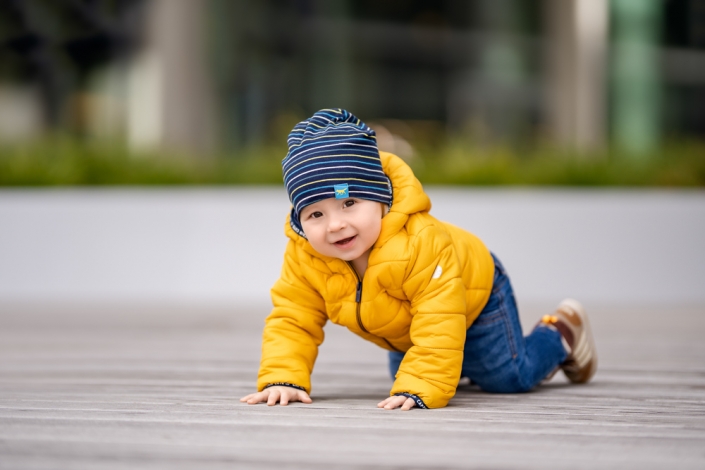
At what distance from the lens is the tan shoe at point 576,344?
2.55m

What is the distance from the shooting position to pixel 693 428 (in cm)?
174

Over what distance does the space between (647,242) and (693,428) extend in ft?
13.6

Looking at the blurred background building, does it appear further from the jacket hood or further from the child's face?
the child's face

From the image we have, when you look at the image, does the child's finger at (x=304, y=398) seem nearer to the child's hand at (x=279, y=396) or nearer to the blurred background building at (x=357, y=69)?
the child's hand at (x=279, y=396)

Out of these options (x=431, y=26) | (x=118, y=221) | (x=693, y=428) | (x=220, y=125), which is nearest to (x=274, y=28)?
(x=220, y=125)

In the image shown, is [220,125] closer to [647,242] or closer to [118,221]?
[118,221]

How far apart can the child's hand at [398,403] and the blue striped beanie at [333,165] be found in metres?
0.52

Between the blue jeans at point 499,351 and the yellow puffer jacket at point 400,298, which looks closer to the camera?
the yellow puffer jacket at point 400,298

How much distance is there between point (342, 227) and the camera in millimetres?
1970

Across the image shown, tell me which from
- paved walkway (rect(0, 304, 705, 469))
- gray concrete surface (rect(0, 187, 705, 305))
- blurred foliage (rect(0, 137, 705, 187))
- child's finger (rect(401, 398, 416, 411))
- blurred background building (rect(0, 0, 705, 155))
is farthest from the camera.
Answer: blurred background building (rect(0, 0, 705, 155))

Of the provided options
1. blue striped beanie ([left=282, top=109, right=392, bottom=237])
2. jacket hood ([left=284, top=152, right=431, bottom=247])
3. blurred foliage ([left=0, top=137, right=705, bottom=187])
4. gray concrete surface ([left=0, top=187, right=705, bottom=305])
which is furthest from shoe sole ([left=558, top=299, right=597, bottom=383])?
blurred foliage ([left=0, top=137, right=705, bottom=187])

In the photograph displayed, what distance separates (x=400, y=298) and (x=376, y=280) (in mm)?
95

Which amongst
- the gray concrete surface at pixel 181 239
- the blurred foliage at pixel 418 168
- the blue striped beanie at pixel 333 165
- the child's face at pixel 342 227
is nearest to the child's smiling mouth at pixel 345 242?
the child's face at pixel 342 227

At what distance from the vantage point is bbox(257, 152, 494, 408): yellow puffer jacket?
2.00 meters
